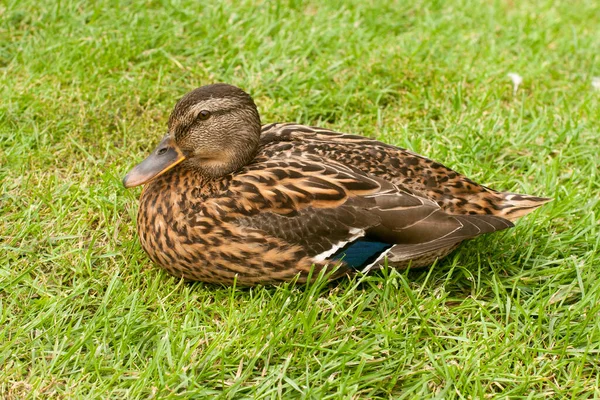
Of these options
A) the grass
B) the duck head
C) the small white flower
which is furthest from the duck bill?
the small white flower

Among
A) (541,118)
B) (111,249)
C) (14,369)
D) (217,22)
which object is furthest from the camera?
(217,22)

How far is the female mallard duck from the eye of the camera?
3547 millimetres

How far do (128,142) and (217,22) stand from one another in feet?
4.84

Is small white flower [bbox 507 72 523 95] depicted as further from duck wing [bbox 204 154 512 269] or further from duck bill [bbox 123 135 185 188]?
duck bill [bbox 123 135 185 188]

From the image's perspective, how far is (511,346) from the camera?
341 centimetres

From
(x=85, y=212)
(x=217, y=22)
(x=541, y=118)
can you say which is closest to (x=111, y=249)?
(x=85, y=212)

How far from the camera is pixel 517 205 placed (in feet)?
12.6

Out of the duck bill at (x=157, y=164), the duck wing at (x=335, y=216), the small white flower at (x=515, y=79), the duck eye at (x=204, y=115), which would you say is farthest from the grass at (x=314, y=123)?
the duck eye at (x=204, y=115)

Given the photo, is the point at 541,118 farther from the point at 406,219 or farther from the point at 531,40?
the point at 406,219

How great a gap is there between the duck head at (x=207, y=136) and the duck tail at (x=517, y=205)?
1298mm

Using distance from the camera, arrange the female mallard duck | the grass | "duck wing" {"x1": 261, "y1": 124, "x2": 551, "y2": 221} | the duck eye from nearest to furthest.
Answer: the grass
the female mallard duck
the duck eye
"duck wing" {"x1": 261, "y1": 124, "x2": 551, "y2": 221}

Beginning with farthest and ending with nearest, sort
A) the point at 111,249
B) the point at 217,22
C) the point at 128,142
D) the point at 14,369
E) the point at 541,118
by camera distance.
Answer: the point at 217,22 → the point at 541,118 → the point at 128,142 → the point at 111,249 → the point at 14,369

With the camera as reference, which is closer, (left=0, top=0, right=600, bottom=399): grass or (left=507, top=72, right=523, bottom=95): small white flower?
(left=0, top=0, right=600, bottom=399): grass

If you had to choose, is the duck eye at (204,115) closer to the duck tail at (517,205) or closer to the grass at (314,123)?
the grass at (314,123)
